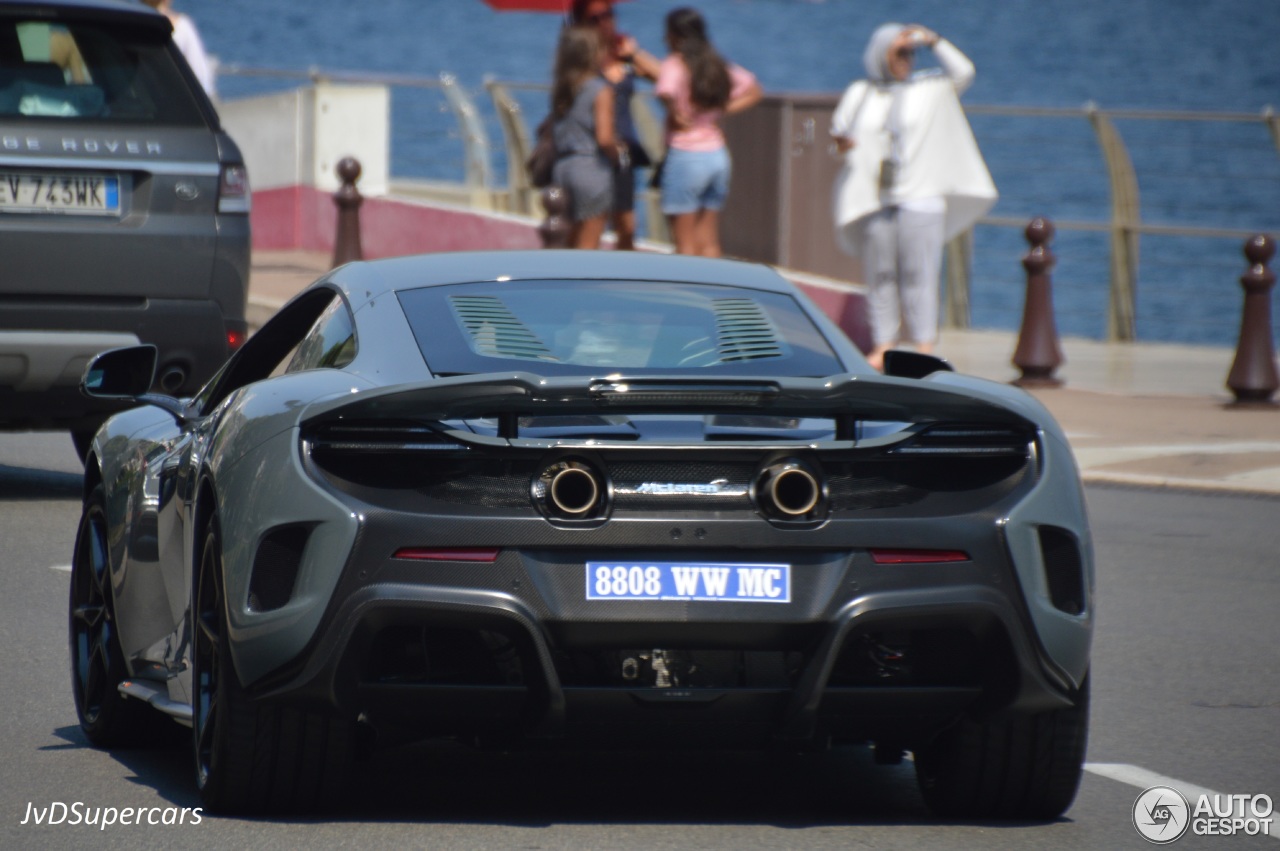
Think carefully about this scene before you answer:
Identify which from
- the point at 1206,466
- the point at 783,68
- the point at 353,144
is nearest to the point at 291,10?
the point at 783,68

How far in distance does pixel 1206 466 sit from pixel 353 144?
1192 cm

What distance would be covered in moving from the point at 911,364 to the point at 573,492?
1.61 meters

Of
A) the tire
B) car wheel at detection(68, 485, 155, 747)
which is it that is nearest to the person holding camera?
car wheel at detection(68, 485, 155, 747)

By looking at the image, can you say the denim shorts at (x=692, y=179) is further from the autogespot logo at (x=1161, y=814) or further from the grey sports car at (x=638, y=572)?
the grey sports car at (x=638, y=572)

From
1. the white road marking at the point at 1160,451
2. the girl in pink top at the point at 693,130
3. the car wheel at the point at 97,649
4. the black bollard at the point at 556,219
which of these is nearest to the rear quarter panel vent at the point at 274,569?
the car wheel at the point at 97,649

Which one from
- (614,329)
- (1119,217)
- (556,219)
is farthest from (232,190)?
(1119,217)

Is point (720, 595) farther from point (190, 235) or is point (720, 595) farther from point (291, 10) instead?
point (291, 10)

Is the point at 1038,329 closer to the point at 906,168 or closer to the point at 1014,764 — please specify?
the point at 906,168

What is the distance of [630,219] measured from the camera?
16.7m

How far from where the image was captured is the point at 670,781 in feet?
20.2

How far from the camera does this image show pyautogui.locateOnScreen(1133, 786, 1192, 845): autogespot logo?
570cm

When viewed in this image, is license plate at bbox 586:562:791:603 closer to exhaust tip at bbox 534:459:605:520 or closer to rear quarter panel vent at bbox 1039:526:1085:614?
exhaust tip at bbox 534:459:605:520

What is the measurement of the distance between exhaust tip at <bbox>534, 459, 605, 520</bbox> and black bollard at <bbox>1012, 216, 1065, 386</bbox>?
11.6 m

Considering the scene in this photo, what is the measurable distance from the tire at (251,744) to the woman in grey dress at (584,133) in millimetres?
10723
